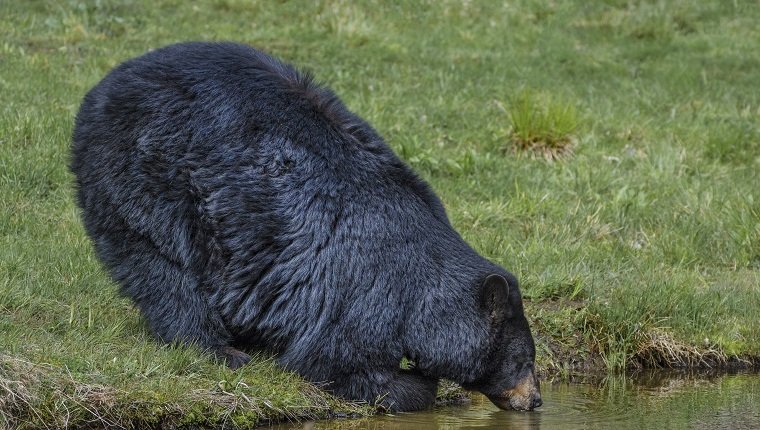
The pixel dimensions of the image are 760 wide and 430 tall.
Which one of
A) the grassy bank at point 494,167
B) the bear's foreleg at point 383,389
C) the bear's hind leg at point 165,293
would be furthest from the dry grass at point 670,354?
the bear's hind leg at point 165,293

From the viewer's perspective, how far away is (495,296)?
575cm

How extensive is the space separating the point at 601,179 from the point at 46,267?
206 inches

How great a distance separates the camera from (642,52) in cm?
1491

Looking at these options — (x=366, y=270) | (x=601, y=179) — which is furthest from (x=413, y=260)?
(x=601, y=179)

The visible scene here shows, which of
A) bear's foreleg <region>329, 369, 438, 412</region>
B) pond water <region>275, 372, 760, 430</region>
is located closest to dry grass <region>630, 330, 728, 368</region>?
pond water <region>275, 372, 760, 430</region>

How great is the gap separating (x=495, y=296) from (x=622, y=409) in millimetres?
996

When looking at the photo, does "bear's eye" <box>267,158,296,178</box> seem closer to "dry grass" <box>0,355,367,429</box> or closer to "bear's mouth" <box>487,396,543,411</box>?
"dry grass" <box>0,355,367,429</box>

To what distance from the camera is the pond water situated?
5.53m

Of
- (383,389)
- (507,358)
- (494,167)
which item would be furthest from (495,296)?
(494,167)

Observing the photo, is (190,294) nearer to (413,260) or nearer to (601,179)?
(413,260)

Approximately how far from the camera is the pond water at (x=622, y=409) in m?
5.53

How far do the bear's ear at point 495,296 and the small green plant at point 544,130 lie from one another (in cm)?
503

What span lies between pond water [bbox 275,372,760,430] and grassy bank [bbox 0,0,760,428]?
23 centimetres

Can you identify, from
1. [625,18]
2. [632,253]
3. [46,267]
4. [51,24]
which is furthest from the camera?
[625,18]
